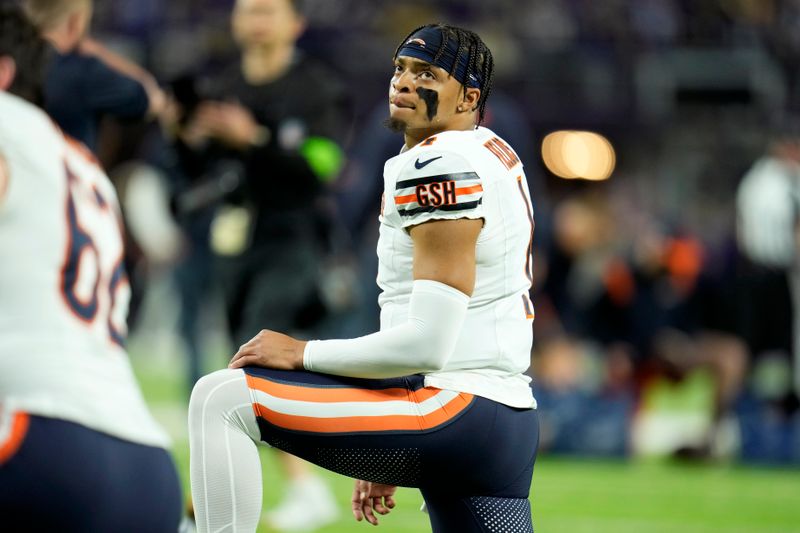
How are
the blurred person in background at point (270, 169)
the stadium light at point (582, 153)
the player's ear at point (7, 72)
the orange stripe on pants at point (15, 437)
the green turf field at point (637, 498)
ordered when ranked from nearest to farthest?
1. the orange stripe on pants at point (15, 437)
2. the player's ear at point (7, 72)
3. the blurred person in background at point (270, 169)
4. the green turf field at point (637, 498)
5. the stadium light at point (582, 153)

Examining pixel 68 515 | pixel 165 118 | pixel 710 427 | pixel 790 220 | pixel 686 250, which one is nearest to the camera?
pixel 68 515

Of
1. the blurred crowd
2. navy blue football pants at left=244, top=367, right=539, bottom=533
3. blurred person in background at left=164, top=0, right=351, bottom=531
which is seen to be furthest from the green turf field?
navy blue football pants at left=244, top=367, right=539, bottom=533

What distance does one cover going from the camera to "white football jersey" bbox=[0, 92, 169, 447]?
2807 mm

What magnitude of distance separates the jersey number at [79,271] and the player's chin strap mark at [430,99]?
1.06m

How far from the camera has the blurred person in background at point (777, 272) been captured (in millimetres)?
11398

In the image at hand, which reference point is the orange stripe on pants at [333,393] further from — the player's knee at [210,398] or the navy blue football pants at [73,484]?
the navy blue football pants at [73,484]

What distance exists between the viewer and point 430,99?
3.70 metres

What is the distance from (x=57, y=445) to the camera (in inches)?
109

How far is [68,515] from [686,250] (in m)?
9.93

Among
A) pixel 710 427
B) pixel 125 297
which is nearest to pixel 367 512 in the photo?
pixel 125 297

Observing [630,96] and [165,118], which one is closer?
[165,118]

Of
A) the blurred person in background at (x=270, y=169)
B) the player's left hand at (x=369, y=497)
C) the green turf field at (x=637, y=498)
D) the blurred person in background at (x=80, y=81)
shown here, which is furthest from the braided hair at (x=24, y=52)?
the green turf field at (x=637, y=498)

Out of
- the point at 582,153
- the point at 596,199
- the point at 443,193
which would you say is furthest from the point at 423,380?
the point at 582,153

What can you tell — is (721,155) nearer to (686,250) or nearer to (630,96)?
(630,96)
